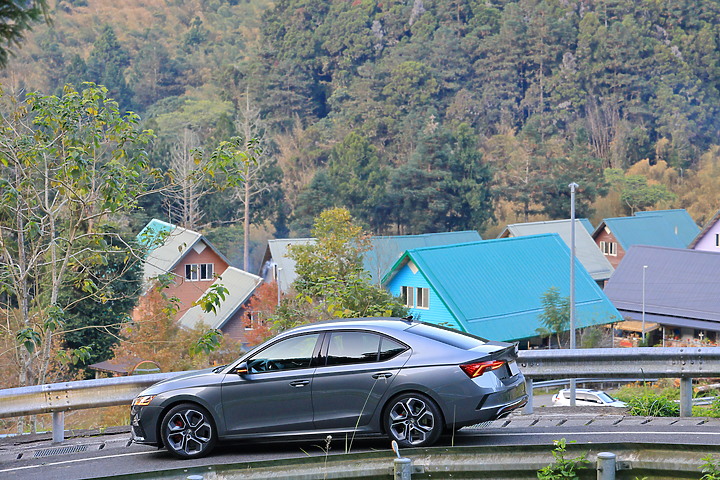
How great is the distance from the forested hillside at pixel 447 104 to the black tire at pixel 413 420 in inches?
2714

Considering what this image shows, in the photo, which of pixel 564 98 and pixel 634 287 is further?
pixel 564 98

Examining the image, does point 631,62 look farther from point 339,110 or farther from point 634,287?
point 634,287

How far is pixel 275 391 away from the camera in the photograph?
9.08 m

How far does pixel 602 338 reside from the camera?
40.9 metres

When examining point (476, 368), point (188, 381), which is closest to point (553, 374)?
point (476, 368)

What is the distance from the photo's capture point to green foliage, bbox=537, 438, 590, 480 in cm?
684

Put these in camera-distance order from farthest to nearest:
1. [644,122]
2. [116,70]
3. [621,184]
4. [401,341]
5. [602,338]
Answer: [116,70]
[644,122]
[621,184]
[602,338]
[401,341]

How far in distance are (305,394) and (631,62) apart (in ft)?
343

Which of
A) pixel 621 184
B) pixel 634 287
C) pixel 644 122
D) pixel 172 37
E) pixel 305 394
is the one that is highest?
pixel 172 37

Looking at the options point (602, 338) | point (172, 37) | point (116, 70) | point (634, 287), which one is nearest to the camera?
point (602, 338)

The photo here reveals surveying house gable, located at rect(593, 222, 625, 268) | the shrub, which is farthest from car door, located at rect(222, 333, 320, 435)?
house gable, located at rect(593, 222, 625, 268)

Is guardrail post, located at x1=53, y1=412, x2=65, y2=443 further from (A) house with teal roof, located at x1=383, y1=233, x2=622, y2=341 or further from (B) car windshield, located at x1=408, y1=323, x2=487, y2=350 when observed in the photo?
(A) house with teal roof, located at x1=383, y1=233, x2=622, y2=341

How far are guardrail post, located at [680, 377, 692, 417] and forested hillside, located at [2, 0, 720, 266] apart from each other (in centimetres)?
6793

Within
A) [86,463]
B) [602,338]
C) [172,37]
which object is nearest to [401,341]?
[86,463]
